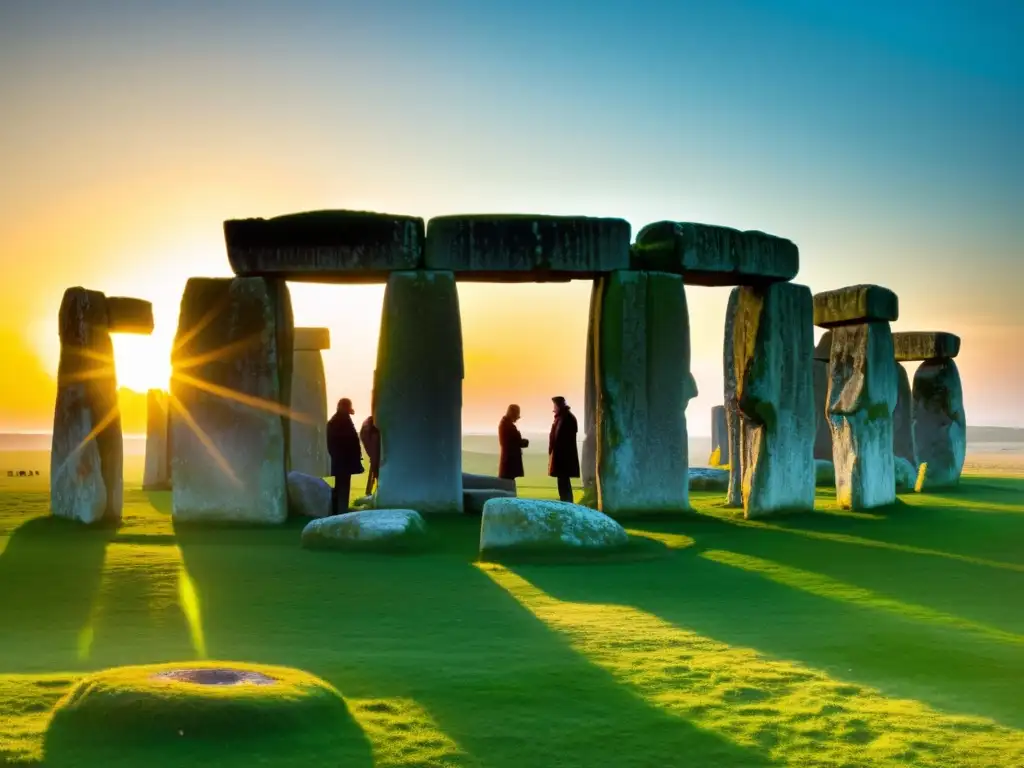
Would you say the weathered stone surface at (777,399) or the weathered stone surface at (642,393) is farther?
the weathered stone surface at (777,399)

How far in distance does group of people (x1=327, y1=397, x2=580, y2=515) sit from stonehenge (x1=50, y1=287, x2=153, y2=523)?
2.67 m

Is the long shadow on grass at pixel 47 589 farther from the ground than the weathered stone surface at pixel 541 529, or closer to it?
closer to it

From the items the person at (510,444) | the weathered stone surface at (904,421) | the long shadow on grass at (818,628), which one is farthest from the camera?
the weathered stone surface at (904,421)

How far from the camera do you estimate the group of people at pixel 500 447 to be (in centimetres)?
1366

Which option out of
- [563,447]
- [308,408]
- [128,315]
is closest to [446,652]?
[563,447]

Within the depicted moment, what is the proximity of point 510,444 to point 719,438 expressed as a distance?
1409 centimetres

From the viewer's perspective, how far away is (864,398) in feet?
49.1

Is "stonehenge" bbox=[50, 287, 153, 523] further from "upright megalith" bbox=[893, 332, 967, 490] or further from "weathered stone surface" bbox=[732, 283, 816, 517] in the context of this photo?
"upright megalith" bbox=[893, 332, 967, 490]

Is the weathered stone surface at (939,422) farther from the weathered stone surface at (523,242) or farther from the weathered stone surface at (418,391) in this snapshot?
the weathered stone surface at (418,391)

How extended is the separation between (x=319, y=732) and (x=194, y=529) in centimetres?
888

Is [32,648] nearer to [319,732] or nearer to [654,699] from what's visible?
[319,732]

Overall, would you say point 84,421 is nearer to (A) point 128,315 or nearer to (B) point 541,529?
(A) point 128,315

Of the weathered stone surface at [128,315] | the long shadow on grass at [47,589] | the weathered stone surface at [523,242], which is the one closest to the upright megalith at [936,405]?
the weathered stone surface at [523,242]

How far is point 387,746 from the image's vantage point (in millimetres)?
4359
